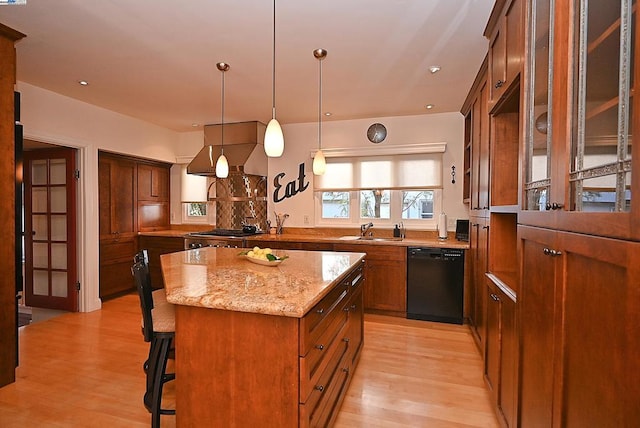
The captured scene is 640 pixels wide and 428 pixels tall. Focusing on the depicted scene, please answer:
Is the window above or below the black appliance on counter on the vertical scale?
above

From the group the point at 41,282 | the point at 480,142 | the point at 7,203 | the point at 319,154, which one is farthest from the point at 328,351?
the point at 41,282

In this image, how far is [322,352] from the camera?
1691 millimetres

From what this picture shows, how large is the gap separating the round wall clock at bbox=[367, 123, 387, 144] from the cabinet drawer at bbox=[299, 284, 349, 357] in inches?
116

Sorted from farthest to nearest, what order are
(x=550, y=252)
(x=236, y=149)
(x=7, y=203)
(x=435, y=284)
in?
(x=236, y=149), (x=435, y=284), (x=7, y=203), (x=550, y=252)

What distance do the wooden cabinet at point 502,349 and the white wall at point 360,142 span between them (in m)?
2.37

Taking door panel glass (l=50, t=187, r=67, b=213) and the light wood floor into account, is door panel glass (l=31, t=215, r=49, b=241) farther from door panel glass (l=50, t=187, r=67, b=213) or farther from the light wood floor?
the light wood floor

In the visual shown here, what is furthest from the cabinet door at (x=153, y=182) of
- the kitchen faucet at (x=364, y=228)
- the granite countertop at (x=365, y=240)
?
the kitchen faucet at (x=364, y=228)

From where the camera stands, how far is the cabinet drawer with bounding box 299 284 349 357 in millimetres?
1414

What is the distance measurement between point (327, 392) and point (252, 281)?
2.39 ft

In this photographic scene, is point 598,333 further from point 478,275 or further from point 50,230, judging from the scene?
point 50,230

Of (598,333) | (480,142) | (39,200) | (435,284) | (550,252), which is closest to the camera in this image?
(598,333)

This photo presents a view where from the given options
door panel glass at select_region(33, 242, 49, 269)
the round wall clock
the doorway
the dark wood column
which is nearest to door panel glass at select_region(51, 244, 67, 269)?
the doorway

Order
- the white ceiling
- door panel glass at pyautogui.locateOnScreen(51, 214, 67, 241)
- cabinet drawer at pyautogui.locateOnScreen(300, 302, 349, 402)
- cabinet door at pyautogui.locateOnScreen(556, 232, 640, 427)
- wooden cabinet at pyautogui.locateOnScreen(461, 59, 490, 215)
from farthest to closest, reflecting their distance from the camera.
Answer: door panel glass at pyautogui.locateOnScreen(51, 214, 67, 241), wooden cabinet at pyautogui.locateOnScreen(461, 59, 490, 215), the white ceiling, cabinet drawer at pyautogui.locateOnScreen(300, 302, 349, 402), cabinet door at pyautogui.locateOnScreen(556, 232, 640, 427)

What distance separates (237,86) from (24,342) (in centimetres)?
327
